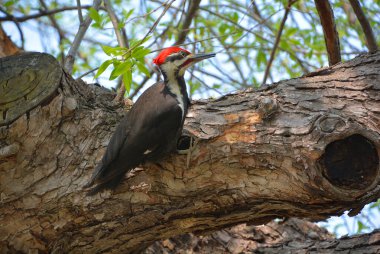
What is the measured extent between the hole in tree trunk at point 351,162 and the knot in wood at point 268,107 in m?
0.36

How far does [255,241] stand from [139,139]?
1368mm

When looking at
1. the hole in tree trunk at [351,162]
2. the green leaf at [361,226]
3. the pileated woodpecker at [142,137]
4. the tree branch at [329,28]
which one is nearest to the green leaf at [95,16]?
the pileated woodpecker at [142,137]

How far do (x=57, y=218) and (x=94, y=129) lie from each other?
Answer: 0.53 meters

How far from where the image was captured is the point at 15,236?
329 cm

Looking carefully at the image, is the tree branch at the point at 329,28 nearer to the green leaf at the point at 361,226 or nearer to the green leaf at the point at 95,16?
the green leaf at the point at 95,16

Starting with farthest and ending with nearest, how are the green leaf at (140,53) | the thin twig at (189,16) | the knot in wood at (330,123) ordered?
the thin twig at (189,16)
the green leaf at (140,53)
the knot in wood at (330,123)

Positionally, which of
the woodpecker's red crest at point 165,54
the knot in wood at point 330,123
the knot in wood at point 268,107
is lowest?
the knot in wood at point 330,123

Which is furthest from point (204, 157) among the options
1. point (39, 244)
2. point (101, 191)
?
point (39, 244)

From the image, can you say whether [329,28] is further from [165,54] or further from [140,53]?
[140,53]

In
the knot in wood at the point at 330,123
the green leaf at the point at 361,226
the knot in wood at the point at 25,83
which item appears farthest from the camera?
the green leaf at the point at 361,226

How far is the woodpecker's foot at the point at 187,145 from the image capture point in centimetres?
313

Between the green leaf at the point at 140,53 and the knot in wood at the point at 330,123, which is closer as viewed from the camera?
the knot in wood at the point at 330,123

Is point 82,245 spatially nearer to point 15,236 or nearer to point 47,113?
point 15,236

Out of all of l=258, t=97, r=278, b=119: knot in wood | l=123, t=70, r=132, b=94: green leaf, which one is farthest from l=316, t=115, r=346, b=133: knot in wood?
Result: l=123, t=70, r=132, b=94: green leaf
